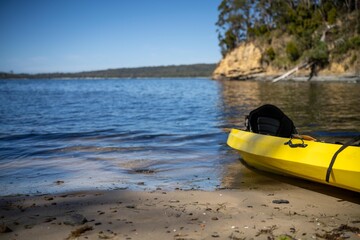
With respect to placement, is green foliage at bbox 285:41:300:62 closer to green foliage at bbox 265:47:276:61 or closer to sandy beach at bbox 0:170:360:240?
green foliage at bbox 265:47:276:61

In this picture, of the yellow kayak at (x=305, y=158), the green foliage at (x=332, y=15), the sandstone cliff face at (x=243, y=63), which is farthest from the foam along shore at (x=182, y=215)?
the sandstone cliff face at (x=243, y=63)

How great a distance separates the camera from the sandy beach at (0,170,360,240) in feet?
12.1

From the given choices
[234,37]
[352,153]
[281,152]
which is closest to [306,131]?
[281,152]

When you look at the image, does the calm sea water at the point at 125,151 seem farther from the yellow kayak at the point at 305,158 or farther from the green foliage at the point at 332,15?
the green foliage at the point at 332,15

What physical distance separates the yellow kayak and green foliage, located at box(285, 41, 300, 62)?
49530mm

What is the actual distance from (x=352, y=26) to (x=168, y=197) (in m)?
51.5

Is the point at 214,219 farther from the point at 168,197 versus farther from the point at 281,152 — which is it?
the point at 281,152

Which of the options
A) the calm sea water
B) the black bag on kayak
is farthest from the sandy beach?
the black bag on kayak

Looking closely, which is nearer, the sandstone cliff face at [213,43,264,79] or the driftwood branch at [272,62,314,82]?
the driftwood branch at [272,62,314,82]

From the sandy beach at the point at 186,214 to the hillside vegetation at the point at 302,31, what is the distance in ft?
144

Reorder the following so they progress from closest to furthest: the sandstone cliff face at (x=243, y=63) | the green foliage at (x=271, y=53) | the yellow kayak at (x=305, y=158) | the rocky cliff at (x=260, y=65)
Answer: the yellow kayak at (x=305, y=158), the rocky cliff at (x=260, y=65), the green foliage at (x=271, y=53), the sandstone cliff face at (x=243, y=63)

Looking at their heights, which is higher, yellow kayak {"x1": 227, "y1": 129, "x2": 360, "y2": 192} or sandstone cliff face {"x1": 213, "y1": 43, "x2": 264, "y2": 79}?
sandstone cliff face {"x1": 213, "y1": 43, "x2": 264, "y2": 79}

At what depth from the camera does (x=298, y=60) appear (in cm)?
5306

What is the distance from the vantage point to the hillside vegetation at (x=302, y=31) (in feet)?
155
